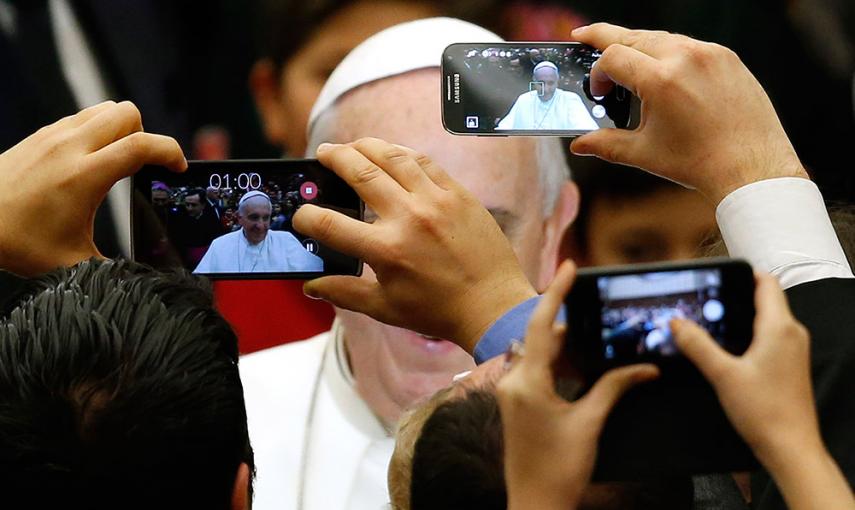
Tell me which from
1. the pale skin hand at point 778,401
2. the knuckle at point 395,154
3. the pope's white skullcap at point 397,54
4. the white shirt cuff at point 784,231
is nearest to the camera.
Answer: the pale skin hand at point 778,401

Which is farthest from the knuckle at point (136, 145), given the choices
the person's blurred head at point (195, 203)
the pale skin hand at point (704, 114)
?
the pale skin hand at point (704, 114)

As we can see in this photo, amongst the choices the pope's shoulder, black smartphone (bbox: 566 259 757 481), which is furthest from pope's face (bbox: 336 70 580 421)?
black smartphone (bbox: 566 259 757 481)

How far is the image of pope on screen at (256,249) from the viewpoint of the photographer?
1.57 m

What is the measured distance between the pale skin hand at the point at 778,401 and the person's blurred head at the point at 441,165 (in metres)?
1.26

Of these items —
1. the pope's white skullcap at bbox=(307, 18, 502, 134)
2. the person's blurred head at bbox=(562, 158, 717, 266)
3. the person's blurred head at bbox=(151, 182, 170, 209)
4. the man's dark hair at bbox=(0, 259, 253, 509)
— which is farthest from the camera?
the person's blurred head at bbox=(562, 158, 717, 266)

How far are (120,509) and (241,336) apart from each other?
197cm

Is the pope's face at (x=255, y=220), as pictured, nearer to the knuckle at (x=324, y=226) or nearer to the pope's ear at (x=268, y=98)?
the knuckle at (x=324, y=226)

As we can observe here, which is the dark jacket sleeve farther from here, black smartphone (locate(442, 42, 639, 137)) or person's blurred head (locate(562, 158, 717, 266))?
person's blurred head (locate(562, 158, 717, 266))

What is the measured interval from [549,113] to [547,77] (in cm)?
5

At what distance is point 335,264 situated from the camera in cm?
161

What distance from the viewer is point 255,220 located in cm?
159

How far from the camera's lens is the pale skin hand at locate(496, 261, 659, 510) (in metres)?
1.03

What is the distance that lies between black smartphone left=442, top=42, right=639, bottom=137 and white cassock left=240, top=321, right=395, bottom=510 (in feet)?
2.42

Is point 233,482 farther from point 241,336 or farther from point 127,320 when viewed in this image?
point 241,336
